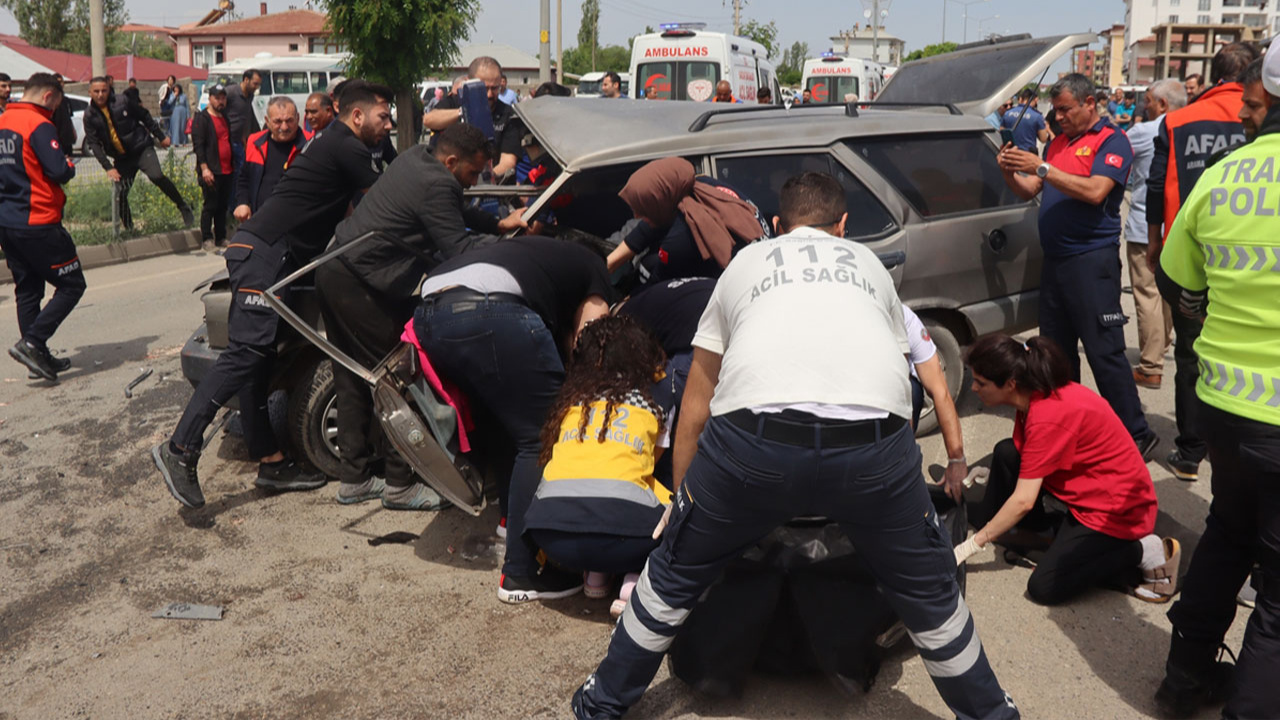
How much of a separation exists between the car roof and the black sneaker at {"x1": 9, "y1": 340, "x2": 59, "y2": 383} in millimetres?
3783

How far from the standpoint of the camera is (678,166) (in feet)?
13.6

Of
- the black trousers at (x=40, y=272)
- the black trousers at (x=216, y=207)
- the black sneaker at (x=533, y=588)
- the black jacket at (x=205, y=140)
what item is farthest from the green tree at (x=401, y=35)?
the black sneaker at (x=533, y=588)

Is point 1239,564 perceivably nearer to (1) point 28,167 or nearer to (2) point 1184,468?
(2) point 1184,468

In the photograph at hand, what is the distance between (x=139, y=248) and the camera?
11.7m

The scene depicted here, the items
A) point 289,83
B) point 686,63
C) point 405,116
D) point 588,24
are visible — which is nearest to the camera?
point 686,63

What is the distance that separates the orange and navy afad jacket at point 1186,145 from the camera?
4.70 m

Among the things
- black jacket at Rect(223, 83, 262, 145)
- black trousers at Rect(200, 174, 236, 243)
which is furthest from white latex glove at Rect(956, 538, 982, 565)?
black trousers at Rect(200, 174, 236, 243)

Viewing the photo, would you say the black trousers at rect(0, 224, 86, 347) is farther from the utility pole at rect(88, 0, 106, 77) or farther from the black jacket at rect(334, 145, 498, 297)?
the utility pole at rect(88, 0, 106, 77)

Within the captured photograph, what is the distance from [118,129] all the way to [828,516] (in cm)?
1138

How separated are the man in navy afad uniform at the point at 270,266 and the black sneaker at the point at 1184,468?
4076 millimetres

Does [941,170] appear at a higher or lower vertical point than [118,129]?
lower

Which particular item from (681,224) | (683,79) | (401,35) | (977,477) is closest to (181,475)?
(681,224)

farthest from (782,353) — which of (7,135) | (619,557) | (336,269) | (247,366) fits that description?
(7,135)

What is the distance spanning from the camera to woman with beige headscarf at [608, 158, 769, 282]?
4133 mm
